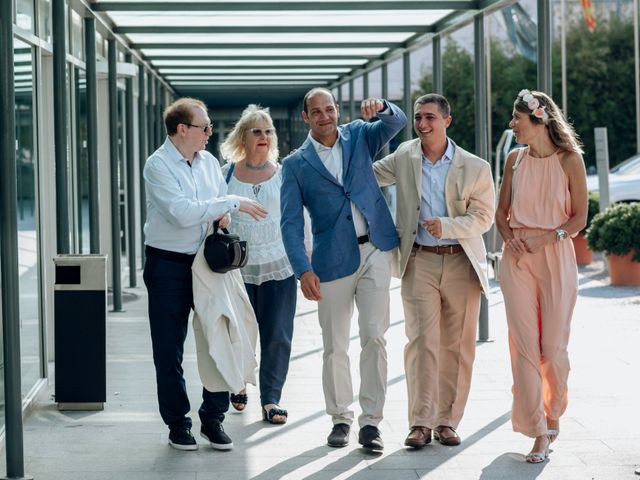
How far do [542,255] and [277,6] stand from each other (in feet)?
14.7

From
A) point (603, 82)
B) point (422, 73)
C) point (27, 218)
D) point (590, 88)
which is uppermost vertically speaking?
point (422, 73)

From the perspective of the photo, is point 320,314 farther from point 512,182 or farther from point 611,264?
point 611,264

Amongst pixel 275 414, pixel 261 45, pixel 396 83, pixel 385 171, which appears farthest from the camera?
pixel 396 83

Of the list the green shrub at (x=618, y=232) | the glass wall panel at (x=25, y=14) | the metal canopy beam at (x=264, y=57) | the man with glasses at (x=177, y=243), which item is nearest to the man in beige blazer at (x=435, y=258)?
the man with glasses at (x=177, y=243)

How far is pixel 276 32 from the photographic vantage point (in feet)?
36.9

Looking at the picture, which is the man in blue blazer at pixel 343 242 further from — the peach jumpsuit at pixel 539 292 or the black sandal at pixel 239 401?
the black sandal at pixel 239 401

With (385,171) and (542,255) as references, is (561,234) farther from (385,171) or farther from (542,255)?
(385,171)

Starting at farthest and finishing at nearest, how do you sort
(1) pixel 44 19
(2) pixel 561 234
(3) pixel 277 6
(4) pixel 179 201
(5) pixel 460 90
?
(5) pixel 460 90
(3) pixel 277 6
(1) pixel 44 19
(2) pixel 561 234
(4) pixel 179 201

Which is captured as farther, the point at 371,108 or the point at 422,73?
the point at 422,73

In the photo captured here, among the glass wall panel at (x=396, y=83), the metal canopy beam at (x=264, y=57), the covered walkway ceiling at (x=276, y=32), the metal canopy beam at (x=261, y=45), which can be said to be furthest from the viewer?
the glass wall panel at (x=396, y=83)

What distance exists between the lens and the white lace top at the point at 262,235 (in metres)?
6.62

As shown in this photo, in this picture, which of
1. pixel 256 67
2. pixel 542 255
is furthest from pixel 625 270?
pixel 542 255

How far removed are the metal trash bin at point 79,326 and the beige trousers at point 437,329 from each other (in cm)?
187

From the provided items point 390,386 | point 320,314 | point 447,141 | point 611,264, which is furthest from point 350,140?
point 611,264
